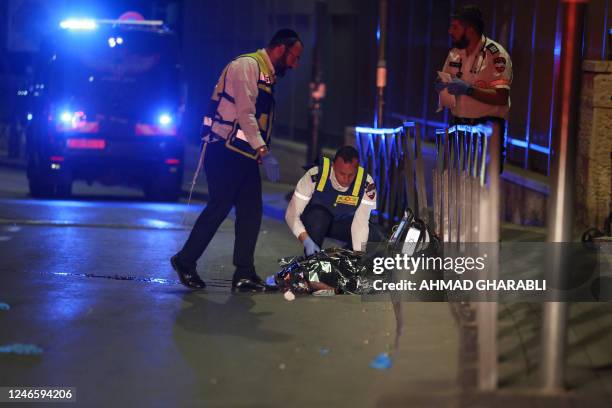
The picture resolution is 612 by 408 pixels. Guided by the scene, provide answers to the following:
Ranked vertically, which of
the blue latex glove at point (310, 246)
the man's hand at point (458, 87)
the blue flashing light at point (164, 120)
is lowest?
the blue latex glove at point (310, 246)

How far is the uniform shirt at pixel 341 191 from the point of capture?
934cm

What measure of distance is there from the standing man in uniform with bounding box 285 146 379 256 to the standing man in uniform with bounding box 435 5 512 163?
908mm

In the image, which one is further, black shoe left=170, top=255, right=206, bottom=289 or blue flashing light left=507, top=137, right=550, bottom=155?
blue flashing light left=507, top=137, right=550, bottom=155

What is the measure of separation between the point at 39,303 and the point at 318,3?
402 inches

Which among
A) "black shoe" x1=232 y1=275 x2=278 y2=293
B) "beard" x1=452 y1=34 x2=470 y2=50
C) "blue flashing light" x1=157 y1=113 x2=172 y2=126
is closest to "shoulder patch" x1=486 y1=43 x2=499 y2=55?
"beard" x1=452 y1=34 x2=470 y2=50

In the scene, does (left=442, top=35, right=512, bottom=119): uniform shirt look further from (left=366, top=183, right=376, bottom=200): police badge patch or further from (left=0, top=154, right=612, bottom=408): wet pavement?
(left=0, top=154, right=612, bottom=408): wet pavement

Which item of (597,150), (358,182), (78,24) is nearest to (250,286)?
(358,182)

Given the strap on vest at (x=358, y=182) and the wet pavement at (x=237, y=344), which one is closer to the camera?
the wet pavement at (x=237, y=344)

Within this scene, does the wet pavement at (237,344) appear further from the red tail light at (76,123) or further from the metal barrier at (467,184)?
the red tail light at (76,123)

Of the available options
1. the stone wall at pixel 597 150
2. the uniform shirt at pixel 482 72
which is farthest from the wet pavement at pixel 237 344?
the stone wall at pixel 597 150

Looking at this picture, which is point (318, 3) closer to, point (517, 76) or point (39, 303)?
point (517, 76)

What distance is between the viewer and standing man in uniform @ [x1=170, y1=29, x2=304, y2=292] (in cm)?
848

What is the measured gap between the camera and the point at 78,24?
19328mm

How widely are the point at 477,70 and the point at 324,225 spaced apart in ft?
5.44
